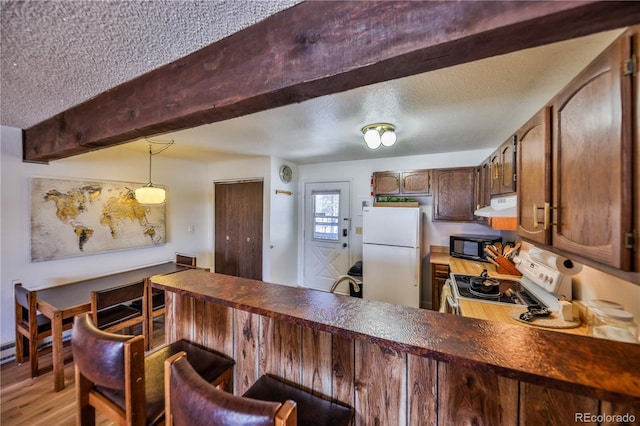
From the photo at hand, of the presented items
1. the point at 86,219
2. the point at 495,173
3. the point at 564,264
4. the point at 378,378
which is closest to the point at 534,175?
the point at 564,264

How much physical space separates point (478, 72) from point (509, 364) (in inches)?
57.9

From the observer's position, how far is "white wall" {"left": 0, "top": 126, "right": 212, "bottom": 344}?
2.27 meters

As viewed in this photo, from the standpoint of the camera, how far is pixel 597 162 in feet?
2.79

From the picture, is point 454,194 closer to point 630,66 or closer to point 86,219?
point 630,66

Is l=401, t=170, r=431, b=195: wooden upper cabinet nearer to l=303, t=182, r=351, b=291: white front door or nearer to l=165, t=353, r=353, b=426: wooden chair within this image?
l=303, t=182, r=351, b=291: white front door

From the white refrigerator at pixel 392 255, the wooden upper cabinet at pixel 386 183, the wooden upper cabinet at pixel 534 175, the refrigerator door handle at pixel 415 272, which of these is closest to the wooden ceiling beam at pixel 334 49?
the wooden upper cabinet at pixel 534 175

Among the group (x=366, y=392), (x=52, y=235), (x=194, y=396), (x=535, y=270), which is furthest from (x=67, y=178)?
(x=535, y=270)

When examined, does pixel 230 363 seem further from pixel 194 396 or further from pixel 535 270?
pixel 535 270

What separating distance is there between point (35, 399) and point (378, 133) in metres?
3.51

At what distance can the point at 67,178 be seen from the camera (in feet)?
8.66

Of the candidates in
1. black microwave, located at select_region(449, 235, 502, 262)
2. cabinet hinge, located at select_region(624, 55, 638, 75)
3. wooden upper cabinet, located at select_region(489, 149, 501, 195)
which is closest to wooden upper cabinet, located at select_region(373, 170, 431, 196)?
black microwave, located at select_region(449, 235, 502, 262)

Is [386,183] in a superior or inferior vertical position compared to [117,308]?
superior

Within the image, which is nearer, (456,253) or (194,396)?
(194,396)

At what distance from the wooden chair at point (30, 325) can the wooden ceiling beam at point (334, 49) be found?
185cm
